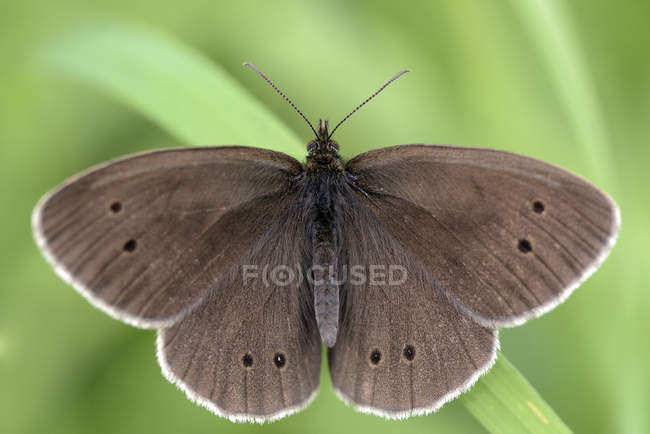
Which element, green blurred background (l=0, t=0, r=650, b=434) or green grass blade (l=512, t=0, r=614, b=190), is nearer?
green blurred background (l=0, t=0, r=650, b=434)

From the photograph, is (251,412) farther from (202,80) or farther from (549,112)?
(549,112)

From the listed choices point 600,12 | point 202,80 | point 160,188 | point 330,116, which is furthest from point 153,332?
point 600,12

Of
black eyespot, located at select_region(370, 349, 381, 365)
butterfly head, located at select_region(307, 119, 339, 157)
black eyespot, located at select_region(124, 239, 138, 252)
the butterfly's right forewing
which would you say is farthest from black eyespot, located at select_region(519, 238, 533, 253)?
black eyespot, located at select_region(124, 239, 138, 252)

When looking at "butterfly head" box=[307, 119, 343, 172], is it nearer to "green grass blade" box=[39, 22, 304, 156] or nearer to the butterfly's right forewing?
the butterfly's right forewing

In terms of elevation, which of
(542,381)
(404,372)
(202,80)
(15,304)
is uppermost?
(202,80)

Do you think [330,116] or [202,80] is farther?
[330,116]

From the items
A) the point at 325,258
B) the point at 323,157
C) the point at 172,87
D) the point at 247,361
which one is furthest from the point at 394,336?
the point at 172,87
